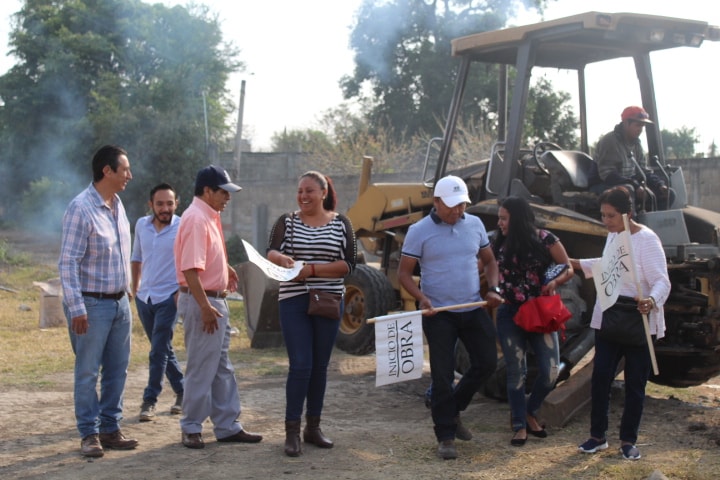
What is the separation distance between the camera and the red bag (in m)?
6.20

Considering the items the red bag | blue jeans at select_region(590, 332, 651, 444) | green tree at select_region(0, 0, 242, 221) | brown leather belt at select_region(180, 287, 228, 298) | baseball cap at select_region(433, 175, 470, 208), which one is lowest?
blue jeans at select_region(590, 332, 651, 444)

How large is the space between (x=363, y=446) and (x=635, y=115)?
3618 mm

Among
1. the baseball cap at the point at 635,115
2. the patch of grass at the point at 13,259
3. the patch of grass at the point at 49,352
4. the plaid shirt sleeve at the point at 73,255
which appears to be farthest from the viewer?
the patch of grass at the point at 13,259

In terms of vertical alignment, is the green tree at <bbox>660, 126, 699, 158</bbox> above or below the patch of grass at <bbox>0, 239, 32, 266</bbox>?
above

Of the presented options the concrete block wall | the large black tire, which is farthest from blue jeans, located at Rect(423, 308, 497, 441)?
the concrete block wall

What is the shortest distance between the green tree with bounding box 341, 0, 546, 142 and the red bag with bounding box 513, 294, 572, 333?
2690 centimetres

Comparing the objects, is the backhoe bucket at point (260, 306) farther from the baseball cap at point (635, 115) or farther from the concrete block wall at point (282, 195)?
the concrete block wall at point (282, 195)

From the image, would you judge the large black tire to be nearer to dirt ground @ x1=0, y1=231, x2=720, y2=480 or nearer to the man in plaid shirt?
dirt ground @ x1=0, y1=231, x2=720, y2=480

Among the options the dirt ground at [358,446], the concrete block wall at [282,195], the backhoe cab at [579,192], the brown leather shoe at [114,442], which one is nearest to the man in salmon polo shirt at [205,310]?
the dirt ground at [358,446]

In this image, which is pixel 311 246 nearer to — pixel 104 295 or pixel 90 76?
pixel 104 295

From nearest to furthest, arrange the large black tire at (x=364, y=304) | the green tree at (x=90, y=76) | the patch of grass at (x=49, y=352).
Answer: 1. the patch of grass at (x=49, y=352)
2. the large black tire at (x=364, y=304)
3. the green tree at (x=90, y=76)

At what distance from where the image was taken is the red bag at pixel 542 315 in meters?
6.20

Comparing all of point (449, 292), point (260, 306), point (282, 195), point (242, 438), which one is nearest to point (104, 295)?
point (242, 438)

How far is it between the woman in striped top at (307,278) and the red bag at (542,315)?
118 centimetres
